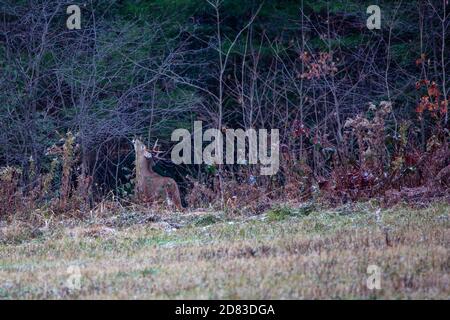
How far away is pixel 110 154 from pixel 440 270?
44.4 ft

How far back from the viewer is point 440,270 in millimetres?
7793

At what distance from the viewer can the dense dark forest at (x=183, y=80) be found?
1730 centimetres

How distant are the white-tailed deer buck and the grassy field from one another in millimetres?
1061

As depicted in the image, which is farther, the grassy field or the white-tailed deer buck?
the white-tailed deer buck

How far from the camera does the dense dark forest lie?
1730 cm

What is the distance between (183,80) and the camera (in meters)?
21.5

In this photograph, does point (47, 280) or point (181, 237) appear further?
point (181, 237)

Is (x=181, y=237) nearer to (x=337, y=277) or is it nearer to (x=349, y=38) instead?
(x=337, y=277)

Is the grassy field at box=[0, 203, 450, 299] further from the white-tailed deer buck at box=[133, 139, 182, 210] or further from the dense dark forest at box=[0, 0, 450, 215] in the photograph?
the dense dark forest at box=[0, 0, 450, 215]

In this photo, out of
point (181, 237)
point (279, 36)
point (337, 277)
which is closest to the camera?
point (337, 277)

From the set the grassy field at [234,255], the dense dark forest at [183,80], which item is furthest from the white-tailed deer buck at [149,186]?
the grassy field at [234,255]

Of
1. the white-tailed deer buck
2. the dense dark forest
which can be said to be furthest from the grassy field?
the dense dark forest

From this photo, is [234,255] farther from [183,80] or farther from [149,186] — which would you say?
[183,80]
